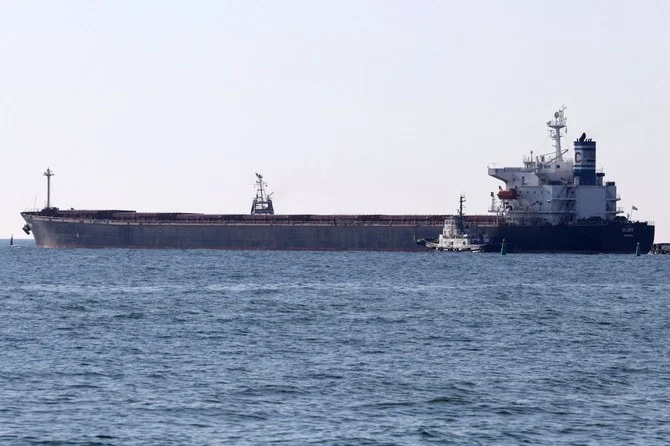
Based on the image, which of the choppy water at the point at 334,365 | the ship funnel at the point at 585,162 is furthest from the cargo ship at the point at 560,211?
the choppy water at the point at 334,365

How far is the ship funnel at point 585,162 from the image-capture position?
10512cm

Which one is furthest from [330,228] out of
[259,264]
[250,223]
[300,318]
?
[300,318]

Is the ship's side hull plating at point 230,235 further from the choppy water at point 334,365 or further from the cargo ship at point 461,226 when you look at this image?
the choppy water at point 334,365

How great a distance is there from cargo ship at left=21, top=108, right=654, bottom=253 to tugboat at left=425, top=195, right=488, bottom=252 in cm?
28

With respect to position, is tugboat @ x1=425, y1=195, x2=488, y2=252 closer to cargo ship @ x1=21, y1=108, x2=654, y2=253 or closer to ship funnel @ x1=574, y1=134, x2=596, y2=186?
cargo ship @ x1=21, y1=108, x2=654, y2=253

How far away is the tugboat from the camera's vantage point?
10512 cm

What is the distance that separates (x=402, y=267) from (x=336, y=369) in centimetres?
5453

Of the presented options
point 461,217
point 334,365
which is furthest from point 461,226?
point 334,365

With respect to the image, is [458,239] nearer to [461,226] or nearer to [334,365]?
[461,226]

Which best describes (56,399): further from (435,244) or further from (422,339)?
(435,244)

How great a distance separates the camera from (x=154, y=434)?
23281 millimetres

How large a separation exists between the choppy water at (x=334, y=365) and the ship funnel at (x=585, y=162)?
41970mm

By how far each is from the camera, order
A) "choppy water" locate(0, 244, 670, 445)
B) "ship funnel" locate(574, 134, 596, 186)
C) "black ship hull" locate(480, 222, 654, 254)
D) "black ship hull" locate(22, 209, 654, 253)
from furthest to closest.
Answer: "ship funnel" locate(574, 134, 596, 186), "black ship hull" locate(22, 209, 654, 253), "black ship hull" locate(480, 222, 654, 254), "choppy water" locate(0, 244, 670, 445)

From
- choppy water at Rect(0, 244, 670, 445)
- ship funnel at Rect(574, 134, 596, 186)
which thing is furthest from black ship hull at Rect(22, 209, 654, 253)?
choppy water at Rect(0, 244, 670, 445)
